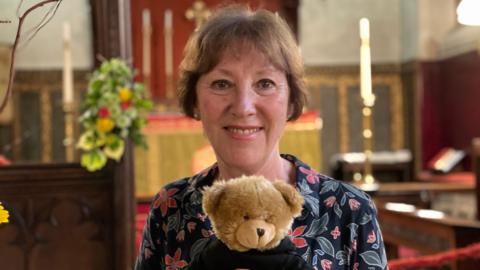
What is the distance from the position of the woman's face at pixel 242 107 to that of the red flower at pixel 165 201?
0.69 ft

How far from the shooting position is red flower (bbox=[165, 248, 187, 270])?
61.6 inches

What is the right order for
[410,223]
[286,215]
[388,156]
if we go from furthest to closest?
1. [388,156]
2. [410,223]
3. [286,215]

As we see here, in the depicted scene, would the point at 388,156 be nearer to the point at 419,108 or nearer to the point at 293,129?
the point at 419,108

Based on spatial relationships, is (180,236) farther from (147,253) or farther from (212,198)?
(212,198)

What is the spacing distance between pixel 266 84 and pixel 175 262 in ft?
1.39

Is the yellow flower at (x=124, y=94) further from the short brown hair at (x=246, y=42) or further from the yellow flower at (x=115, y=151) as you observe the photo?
the short brown hair at (x=246, y=42)

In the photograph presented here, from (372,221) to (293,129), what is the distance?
577cm

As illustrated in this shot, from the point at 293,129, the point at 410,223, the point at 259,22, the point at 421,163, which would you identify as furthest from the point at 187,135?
the point at 259,22

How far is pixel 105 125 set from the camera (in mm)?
3791

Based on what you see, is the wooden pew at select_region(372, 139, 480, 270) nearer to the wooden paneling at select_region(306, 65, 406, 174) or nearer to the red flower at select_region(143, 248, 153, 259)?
the red flower at select_region(143, 248, 153, 259)

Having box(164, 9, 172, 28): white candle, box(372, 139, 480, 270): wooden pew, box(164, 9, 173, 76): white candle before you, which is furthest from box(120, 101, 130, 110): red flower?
box(164, 9, 172, 28): white candle

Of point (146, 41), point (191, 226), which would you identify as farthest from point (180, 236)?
point (146, 41)

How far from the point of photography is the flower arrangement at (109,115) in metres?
3.80

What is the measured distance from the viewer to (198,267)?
47.8 inches
